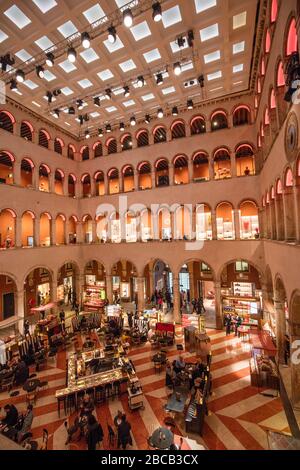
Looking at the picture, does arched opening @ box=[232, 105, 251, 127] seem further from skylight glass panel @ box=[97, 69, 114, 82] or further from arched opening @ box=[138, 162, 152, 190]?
skylight glass panel @ box=[97, 69, 114, 82]

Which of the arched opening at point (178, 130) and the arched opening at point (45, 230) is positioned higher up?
the arched opening at point (178, 130)

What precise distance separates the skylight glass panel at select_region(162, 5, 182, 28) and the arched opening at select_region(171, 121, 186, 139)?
26.0 feet

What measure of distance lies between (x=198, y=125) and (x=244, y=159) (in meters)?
4.41

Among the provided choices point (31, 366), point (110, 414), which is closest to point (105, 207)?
point (31, 366)

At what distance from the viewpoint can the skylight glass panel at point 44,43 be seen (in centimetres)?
1165

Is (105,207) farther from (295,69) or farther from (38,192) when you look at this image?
(295,69)

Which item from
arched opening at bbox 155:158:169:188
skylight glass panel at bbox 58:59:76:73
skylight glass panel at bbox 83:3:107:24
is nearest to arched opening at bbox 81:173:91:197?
arched opening at bbox 155:158:169:188

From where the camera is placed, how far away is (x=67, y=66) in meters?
13.6

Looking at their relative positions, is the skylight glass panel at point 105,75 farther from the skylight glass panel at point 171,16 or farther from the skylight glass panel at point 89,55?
the skylight glass panel at point 171,16

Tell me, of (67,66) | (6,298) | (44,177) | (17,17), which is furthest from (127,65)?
(6,298)

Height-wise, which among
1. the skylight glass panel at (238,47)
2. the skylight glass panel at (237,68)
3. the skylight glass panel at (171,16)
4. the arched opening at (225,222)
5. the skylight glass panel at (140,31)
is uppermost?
the skylight glass panel at (237,68)

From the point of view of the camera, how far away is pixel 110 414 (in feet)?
28.9

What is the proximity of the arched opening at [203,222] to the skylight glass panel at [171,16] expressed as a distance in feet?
34.7

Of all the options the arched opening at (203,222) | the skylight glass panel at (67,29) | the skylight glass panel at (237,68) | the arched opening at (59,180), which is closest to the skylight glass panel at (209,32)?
the skylight glass panel at (237,68)
